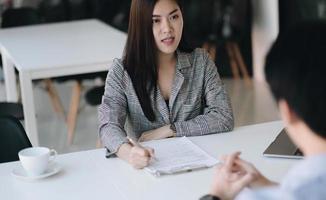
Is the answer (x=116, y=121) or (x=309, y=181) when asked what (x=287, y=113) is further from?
(x=116, y=121)

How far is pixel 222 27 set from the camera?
Answer: 5.38 m

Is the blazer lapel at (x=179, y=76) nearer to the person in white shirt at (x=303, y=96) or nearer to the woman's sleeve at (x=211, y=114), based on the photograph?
the woman's sleeve at (x=211, y=114)

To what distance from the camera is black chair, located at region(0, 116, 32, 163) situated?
2283mm

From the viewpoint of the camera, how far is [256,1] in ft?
18.2

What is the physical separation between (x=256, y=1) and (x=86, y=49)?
232 centimetres

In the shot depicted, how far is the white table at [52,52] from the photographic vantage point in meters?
3.22

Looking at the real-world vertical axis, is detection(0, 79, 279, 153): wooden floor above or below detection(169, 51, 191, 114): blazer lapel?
below

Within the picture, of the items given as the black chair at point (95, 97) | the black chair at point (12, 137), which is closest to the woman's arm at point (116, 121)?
the black chair at point (12, 137)

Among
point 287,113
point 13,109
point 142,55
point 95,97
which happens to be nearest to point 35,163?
point 142,55

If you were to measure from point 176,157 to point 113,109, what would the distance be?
38 centimetres

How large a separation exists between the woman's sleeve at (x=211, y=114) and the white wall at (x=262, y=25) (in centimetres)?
289

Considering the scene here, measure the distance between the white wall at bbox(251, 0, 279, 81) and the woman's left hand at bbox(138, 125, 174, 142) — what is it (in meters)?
3.07

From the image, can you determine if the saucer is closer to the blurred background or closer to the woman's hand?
the woman's hand

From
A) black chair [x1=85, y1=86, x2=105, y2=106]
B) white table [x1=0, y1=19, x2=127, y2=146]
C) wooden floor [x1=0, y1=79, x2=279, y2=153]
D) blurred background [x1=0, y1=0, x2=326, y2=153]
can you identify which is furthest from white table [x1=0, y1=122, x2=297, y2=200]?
blurred background [x1=0, y1=0, x2=326, y2=153]
